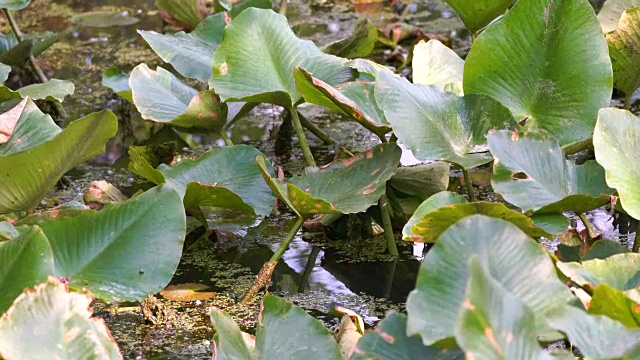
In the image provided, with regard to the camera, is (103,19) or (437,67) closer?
(437,67)

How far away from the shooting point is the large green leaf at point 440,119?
1400mm

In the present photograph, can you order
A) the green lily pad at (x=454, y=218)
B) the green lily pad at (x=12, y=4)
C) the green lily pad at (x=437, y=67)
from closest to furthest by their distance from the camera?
the green lily pad at (x=454, y=218)
the green lily pad at (x=437, y=67)
the green lily pad at (x=12, y=4)

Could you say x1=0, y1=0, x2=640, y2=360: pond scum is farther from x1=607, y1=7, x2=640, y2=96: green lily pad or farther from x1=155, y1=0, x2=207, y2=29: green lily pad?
x1=155, y1=0, x2=207, y2=29: green lily pad

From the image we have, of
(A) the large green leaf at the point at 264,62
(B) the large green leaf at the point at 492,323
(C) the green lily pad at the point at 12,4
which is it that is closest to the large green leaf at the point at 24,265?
(B) the large green leaf at the point at 492,323

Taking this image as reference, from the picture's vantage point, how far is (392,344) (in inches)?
38.9

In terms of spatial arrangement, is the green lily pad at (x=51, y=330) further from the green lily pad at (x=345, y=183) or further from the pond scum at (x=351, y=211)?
the green lily pad at (x=345, y=183)

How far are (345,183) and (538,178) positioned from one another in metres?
0.30

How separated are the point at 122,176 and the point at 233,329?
44.7 inches

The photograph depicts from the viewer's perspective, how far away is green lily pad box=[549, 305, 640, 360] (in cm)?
86

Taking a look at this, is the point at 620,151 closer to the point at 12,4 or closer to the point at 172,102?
the point at 172,102

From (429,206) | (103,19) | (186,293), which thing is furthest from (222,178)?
(103,19)

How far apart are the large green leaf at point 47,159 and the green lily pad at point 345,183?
0.23m

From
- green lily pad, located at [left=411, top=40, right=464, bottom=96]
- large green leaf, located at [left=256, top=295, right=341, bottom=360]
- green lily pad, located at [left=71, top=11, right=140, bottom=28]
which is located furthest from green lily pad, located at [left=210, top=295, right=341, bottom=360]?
green lily pad, located at [left=71, top=11, right=140, bottom=28]

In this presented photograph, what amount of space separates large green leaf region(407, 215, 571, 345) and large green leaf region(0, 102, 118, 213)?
1.83 ft
